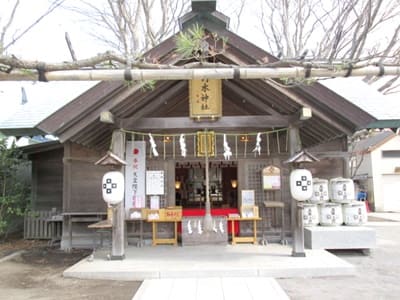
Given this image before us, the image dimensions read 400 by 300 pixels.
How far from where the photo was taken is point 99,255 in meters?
7.91

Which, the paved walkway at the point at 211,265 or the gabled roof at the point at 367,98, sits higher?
the gabled roof at the point at 367,98

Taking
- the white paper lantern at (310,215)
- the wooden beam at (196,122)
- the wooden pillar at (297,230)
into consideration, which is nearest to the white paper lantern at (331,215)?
the white paper lantern at (310,215)

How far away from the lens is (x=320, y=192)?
940 centimetres

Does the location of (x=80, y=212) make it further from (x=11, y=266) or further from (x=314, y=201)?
(x=314, y=201)

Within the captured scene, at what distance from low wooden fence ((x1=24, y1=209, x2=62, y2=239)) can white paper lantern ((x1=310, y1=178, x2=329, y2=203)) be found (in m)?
6.91

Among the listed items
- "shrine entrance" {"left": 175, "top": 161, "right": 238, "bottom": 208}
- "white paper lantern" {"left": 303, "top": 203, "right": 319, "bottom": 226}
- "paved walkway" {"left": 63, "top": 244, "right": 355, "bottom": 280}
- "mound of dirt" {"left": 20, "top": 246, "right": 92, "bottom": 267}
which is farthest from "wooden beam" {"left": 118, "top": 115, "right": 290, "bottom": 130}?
"shrine entrance" {"left": 175, "top": 161, "right": 238, "bottom": 208}

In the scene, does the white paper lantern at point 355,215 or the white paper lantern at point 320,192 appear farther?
the white paper lantern at point 320,192

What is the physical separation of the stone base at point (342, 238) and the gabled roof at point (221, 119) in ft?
7.14

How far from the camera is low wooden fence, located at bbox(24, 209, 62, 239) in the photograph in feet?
35.0

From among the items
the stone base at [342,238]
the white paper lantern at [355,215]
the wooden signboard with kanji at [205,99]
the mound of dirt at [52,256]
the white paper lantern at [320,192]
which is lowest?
the mound of dirt at [52,256]

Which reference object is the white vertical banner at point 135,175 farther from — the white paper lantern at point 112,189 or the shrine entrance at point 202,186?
the shrine entrance at point 202,186

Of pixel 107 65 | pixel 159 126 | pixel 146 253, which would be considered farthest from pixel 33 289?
pixel 107 65

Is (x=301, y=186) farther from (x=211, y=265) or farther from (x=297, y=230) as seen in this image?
(x=211, y=265)

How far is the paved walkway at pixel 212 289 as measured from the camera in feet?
17.7
